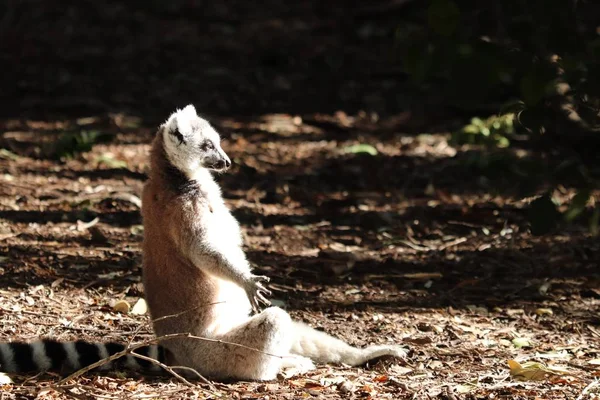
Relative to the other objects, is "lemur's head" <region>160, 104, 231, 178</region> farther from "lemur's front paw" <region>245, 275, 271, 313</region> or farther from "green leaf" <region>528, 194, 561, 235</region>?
"green leaf" <region>528, 194, 561, 235</region>

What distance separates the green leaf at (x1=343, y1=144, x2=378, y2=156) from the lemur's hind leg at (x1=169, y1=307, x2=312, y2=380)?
521 centimetres

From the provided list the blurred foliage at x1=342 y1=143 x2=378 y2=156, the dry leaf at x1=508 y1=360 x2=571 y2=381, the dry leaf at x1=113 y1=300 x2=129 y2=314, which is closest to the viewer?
the dry leaf at x1=508 y1=360 x2=571 y2=381

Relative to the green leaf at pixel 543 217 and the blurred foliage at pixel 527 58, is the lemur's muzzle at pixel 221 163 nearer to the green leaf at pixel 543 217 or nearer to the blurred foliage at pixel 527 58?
the blurred foliage at pixel 527 58

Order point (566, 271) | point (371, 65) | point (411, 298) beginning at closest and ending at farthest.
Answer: point (411, 298) → point (566, 271) → point (371, 65)

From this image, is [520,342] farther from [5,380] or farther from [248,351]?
[5,380]

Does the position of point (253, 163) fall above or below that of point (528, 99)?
below

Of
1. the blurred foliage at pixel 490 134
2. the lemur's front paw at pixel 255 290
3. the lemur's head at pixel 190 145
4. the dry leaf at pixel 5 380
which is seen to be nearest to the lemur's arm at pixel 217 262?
the lemur's front paw at pixel 255 290

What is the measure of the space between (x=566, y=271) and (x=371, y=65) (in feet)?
21.1

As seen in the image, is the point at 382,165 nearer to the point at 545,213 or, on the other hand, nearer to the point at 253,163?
the point at 253,163

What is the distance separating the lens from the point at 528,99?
4.10 m

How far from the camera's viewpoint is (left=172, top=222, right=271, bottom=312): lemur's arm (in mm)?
4703

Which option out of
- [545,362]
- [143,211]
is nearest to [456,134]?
[545,362]

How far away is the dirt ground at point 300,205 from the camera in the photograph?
5246mm

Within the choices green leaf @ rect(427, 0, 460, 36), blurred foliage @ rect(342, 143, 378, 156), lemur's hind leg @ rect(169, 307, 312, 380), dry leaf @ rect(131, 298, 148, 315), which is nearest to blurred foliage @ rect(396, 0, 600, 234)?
green leaf @ rect(427, 0, 460, 36)
